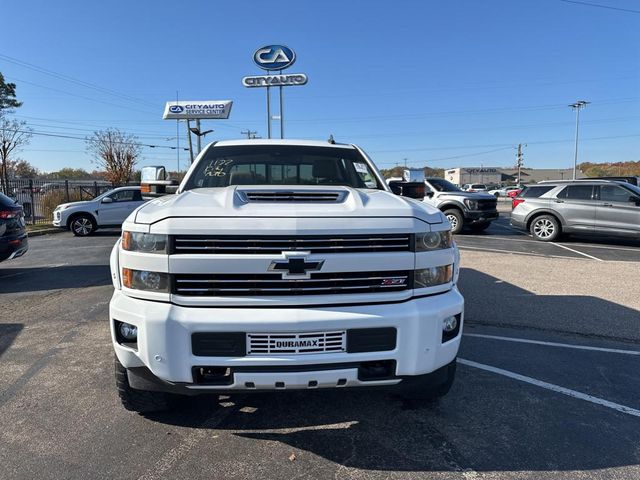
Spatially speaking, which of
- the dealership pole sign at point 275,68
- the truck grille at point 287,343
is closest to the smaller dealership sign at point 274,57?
the dealership pole sign at point 275,68

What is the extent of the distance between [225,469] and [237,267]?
3.74ft

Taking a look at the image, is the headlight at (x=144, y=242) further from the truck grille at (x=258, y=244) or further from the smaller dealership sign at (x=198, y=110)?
the smaller dealership sign at (x=198, y=110)

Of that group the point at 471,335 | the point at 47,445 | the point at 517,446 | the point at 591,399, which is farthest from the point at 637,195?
the point at 47,445

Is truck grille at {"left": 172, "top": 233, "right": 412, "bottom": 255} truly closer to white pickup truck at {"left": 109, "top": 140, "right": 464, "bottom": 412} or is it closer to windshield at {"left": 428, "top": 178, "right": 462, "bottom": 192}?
A: white pickup truck at {"left": 109, "top": 140, "right": 464, "bottom": 412}

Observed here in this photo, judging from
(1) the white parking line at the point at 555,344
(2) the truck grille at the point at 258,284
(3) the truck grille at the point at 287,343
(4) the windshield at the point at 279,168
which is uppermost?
(4) the windshield at the point at 279,168

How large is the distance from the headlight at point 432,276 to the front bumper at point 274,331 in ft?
0.57

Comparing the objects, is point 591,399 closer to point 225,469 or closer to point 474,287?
point 225,469

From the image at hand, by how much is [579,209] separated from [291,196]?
1165 centimetres

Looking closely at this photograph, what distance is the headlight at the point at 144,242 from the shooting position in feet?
8.21

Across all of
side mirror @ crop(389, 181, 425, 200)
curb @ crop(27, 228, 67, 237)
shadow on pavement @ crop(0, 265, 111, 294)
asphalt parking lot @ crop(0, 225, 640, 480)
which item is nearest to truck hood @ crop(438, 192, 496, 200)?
asphalt parking lot @ crop(0, 225, 640, 480)

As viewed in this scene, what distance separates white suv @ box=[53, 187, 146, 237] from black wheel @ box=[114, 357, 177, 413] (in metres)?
12.9

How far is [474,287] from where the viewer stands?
688 cm

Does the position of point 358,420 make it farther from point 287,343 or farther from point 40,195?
point 40,195

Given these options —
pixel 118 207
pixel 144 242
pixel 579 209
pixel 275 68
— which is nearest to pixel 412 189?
pixel 144 242
